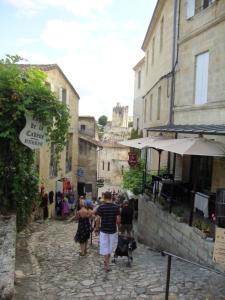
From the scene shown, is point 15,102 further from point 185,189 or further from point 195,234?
point 185,189

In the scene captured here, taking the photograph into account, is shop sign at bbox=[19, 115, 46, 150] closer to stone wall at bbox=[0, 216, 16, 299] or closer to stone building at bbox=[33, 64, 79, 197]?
stone wall at bbox=[0, 216, 16, 299]

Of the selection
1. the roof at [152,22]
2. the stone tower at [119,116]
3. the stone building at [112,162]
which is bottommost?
the stone building at [112,162]

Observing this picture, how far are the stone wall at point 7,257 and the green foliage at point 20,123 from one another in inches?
23.9

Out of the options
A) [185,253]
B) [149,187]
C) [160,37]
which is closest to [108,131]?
[160,37]

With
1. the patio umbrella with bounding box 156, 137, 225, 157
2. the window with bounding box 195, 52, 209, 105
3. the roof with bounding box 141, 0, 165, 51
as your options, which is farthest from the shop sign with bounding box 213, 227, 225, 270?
the roof with bounding box 141, 0, 165, 51

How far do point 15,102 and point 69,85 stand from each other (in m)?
18.3

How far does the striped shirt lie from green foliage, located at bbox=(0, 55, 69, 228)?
176 cm

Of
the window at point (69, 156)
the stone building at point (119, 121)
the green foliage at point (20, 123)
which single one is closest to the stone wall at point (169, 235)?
the green foliage at point (20, 123)

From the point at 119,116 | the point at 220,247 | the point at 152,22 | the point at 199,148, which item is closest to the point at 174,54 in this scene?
Answer: the point at 152,22

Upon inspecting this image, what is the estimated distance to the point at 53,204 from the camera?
71.2 feet

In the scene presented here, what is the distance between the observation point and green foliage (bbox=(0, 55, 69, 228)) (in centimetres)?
719

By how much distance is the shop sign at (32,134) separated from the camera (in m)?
7.29

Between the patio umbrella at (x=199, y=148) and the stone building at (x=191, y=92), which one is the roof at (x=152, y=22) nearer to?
the stone building at (x=191, y=92)

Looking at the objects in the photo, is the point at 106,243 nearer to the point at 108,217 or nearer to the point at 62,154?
the point at 108,217
